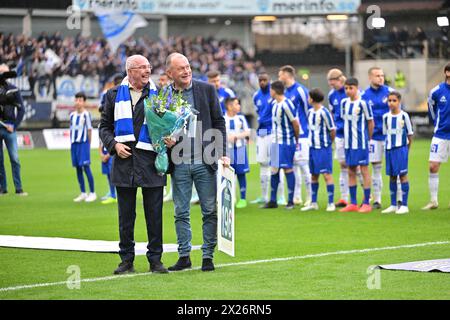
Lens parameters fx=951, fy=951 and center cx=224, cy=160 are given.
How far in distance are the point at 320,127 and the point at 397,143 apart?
1.49m

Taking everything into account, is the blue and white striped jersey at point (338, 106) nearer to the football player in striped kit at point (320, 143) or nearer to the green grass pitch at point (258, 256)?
the football player in striped kit at point (320, 143)

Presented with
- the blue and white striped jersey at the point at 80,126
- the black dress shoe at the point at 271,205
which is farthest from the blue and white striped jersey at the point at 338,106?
the blue and white striped jersey at the point at 80,126

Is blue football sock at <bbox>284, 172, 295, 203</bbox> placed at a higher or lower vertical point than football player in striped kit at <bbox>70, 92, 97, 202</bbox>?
lower

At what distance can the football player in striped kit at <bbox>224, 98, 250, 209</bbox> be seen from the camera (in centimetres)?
1772

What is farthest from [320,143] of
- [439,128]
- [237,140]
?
[439,128]

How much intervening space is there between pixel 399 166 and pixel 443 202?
1996 mm

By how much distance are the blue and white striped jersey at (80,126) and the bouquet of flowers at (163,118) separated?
959 centimetres

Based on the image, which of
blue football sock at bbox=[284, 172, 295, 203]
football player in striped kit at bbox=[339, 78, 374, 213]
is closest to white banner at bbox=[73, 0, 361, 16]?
blue football sock at bbox=[284, 172, 295, 203]

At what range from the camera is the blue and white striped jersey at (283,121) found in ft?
54.9

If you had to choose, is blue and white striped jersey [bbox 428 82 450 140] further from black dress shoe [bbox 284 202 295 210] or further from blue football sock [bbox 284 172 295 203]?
black dress shoe [bbox 284 202 295 210]

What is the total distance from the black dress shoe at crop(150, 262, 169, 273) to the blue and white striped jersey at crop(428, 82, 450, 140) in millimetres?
7693

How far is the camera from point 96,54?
44.4 metres

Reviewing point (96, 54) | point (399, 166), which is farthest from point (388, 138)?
point (96, 54)

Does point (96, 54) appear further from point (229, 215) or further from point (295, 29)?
point (229, 215)
